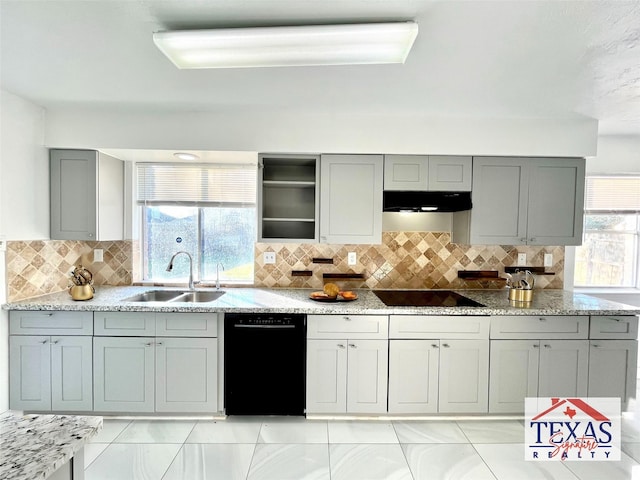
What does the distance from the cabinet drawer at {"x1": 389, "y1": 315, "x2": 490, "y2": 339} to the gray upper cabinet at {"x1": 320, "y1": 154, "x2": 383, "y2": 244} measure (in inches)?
27.5

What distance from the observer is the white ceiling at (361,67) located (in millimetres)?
1401

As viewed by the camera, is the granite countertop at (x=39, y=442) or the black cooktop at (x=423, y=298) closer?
the granite countertop at (x=39, y=442)

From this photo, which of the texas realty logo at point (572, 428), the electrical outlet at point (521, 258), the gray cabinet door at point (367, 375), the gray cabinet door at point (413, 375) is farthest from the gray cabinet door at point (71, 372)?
the electrical outlet at point (521, 258)

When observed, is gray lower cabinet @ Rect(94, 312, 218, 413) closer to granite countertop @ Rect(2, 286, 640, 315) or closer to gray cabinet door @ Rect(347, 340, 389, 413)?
granite countertop @ Rect(2, 286, 640, 315)

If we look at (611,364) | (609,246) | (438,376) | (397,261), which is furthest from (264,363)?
(609,246)

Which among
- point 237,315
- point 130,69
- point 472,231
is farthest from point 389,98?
point 237,315

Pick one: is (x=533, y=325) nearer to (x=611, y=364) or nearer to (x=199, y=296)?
(x=611, y=364)

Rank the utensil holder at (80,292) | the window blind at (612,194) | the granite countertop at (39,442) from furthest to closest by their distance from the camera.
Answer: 1. the window blind at (612,194)
2. the utensil holder at (80,292)
3. the granite countertop at (39,442)

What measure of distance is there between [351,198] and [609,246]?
116 inches

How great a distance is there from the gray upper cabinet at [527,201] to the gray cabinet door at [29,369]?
138 inches

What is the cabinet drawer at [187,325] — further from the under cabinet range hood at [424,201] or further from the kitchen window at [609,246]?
the kitchen window at [609,246]

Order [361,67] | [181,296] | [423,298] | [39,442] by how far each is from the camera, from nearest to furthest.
A: [39,442] < [361,67] < [423,298] < [181,296]

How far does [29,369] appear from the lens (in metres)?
2.45

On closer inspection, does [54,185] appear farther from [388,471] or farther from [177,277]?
[388,471]
